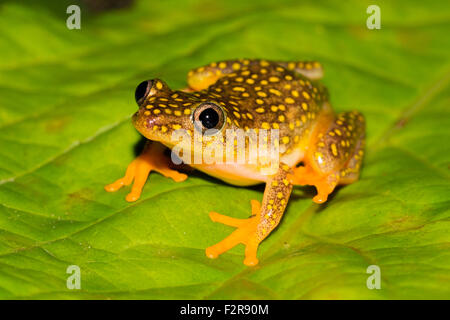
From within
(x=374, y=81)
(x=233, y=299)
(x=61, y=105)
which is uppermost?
(x=374, y=81)

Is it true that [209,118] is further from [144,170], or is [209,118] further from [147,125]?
[144,170]

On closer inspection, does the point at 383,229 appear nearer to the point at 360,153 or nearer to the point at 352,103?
the point at 360,153

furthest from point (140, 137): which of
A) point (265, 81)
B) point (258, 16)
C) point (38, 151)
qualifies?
point (258, 16)

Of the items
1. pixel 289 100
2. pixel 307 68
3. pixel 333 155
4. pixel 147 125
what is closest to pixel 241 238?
pixel 147 125

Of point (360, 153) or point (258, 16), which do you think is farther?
point (258, 16)

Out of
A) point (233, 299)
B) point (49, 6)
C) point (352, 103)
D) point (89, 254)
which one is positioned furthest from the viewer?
point (49, 6)

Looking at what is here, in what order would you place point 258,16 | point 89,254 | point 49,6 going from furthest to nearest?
1. point 49,6
2. point 258,16
3. point 89,254

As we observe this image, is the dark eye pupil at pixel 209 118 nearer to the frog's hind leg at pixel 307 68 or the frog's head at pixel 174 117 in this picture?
the frog's head at pixel 174 117

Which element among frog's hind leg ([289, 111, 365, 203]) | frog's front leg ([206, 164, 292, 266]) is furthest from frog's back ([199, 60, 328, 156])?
frog's front leg ([206, 164, 292, 266])
